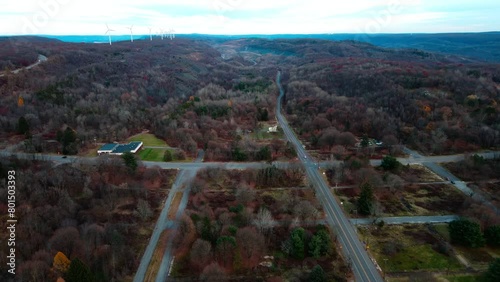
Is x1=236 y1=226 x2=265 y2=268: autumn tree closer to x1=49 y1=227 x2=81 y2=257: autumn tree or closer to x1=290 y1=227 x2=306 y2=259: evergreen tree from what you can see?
x1=290 y1=227 x2=306 y2=259: evergreen tree

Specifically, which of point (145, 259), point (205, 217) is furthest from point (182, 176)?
point (145, 259)

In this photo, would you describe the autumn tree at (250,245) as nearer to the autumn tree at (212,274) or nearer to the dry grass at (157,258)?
the autumn tree at (212,274)

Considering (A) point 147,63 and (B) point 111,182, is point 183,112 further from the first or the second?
(A) point 147,63

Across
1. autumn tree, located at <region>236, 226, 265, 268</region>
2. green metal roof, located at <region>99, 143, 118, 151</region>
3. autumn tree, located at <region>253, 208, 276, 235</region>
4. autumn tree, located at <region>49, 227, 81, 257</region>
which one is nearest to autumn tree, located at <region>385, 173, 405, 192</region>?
autumn tree, located at <region>253, 208, 276, 235</region>

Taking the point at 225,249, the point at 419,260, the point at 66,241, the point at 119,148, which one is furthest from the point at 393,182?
the point at 119,148

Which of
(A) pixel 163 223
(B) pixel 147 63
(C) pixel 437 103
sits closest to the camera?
(A) pixel 163 223

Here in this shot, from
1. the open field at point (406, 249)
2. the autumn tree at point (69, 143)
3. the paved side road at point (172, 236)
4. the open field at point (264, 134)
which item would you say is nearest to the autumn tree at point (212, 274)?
the paved side road at point (172, 236)
